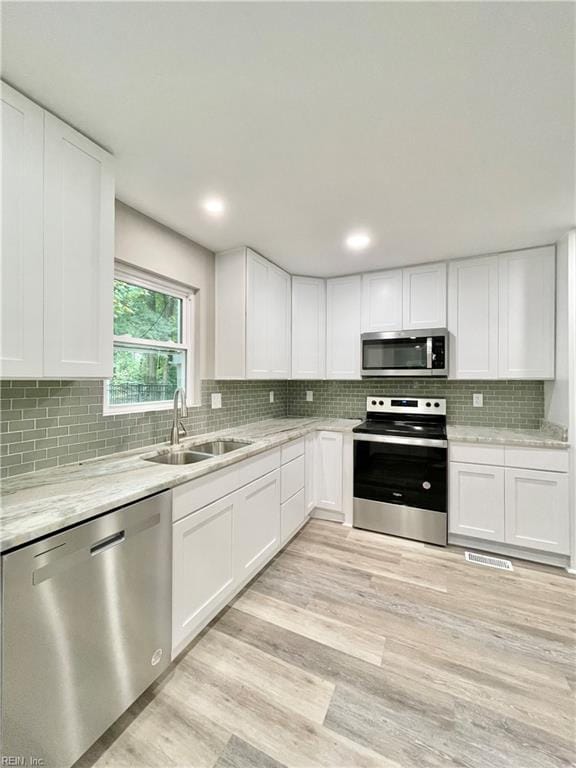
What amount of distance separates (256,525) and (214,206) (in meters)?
2.08

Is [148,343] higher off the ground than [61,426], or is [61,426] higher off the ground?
[148,343]

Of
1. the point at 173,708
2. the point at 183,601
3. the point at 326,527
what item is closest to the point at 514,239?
the point at 326,527

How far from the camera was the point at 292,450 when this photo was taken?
8.63 ft

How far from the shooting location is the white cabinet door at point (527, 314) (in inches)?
100.0

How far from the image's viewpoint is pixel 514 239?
8.00ft

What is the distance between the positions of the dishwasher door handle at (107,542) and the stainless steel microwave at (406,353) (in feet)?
8.19

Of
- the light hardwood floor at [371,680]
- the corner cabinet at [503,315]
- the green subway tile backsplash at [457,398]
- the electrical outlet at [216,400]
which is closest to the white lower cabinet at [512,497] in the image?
the light hardwood floor at [371,680]

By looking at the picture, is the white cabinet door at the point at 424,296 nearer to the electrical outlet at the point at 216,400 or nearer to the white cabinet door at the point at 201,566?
the electrical outlet at the point at 216,400

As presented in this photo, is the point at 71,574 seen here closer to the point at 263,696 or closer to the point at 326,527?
the point at 263,696

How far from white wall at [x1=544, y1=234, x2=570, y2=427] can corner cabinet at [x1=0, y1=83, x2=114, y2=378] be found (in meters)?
3.01

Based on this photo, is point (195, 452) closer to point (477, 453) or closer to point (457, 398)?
point (477, 453)

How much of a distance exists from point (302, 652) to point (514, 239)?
3112mm

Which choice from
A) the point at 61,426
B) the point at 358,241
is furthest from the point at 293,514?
the point at 358,241

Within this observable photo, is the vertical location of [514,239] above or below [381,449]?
above
